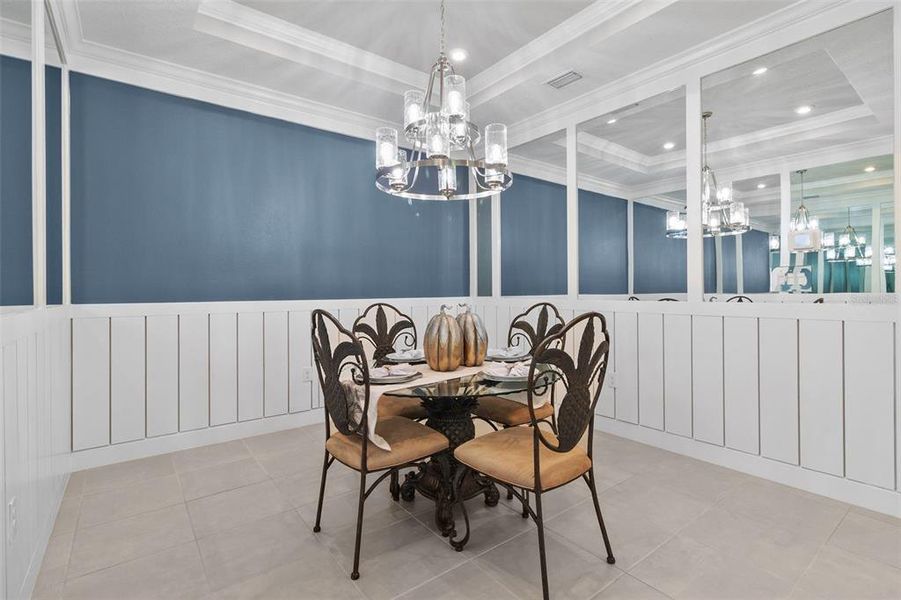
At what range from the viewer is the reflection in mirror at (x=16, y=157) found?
1.64 meters

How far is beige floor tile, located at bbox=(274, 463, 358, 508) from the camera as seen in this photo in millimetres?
2384

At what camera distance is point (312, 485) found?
8.29 feet

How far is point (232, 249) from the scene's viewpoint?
341 centimetres

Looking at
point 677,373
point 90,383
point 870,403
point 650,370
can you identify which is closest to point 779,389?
point 870,403

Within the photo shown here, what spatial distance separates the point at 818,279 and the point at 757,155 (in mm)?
831

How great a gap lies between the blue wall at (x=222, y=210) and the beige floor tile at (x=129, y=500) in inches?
48.7

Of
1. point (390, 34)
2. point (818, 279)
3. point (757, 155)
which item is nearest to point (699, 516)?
point (818, 279)

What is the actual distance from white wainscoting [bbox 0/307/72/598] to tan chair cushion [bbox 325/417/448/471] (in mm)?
1046

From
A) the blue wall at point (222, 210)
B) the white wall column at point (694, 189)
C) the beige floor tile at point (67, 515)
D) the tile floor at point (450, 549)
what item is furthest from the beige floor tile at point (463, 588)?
the blue wall at point (222, 210)

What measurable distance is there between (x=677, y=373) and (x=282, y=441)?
9.53 ft

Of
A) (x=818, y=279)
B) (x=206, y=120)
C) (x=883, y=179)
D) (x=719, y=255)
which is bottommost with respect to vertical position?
(x=818, y=279)

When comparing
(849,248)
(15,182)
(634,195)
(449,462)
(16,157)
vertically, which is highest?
(634,195)

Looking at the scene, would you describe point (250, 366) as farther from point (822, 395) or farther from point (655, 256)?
point (822, 395)

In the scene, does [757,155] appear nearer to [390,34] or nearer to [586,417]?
[586,417]
